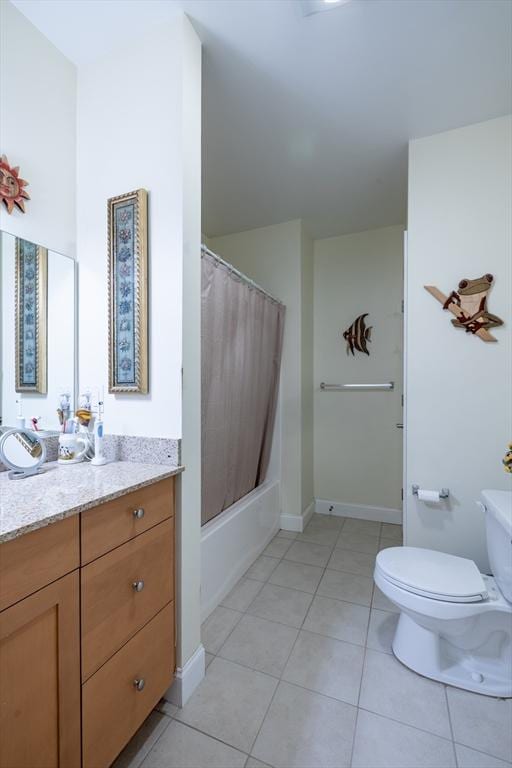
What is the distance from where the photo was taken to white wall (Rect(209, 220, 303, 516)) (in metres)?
2.80

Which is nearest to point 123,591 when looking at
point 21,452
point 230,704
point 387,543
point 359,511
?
point 21,452

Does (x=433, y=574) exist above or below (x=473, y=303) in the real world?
below

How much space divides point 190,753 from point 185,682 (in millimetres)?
199

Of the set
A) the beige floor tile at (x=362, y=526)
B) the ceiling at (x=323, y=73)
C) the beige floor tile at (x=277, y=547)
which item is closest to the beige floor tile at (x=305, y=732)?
the beige floor tile at (x=277, y=547)

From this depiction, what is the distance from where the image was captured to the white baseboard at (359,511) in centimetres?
288

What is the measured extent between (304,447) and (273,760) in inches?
77.0

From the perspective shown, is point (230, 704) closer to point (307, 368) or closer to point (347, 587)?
point (347, 587)

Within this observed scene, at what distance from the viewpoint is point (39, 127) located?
4.31ft

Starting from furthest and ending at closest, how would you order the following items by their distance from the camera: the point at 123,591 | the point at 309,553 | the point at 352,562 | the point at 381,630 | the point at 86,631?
the point at 309,553, the point at 352,562, the point at 381,630, the point at 123,591, the point at 86,631

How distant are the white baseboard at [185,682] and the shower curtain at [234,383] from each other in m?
0.63

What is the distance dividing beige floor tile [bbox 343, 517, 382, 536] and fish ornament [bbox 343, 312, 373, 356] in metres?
1.44

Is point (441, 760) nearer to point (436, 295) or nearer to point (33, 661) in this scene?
point (33, 661)

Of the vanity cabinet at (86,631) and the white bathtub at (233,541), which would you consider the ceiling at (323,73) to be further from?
the white bathtub at (233,541)

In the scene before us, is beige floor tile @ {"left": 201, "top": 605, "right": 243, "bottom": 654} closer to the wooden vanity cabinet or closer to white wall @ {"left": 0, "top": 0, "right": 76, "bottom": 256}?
the wooden vanity cabinet
